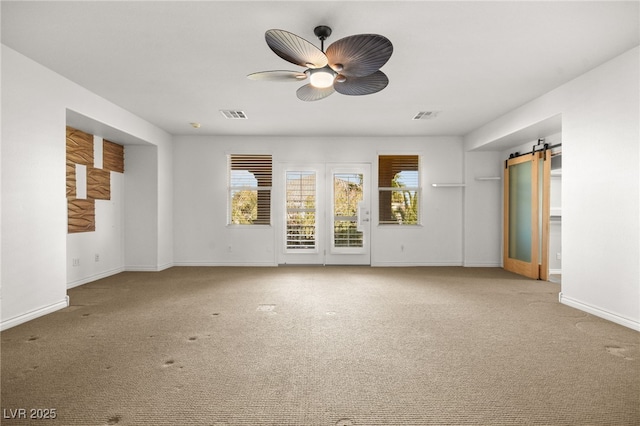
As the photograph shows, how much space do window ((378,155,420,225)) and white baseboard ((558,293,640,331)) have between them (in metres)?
3.25

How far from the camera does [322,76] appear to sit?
2.75 metres

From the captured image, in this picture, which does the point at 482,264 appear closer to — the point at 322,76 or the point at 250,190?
the point at 250,190

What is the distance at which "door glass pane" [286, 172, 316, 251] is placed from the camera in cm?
696

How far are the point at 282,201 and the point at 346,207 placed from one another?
1.37 meters

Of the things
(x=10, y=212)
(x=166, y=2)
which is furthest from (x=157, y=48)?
(x=10, y=212)

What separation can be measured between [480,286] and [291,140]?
177 inches

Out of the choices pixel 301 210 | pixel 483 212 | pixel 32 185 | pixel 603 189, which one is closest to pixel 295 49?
pixel 32 185

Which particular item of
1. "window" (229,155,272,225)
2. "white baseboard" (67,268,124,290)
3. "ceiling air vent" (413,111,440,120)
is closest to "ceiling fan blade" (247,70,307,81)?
"ceiling air vent" (413,111,440,120)

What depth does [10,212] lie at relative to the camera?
3174 mm

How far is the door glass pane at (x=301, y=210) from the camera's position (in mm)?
6957

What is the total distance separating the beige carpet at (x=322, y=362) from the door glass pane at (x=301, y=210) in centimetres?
270

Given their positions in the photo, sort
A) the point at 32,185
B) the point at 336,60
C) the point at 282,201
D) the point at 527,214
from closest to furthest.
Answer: the point at 336,60 < the point at 32,185 < the point at 527,214 < the point at 282,201

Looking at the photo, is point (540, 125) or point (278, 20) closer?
point (278, 20)

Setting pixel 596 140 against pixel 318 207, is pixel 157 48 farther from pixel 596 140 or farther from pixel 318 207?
pixel 596 140
